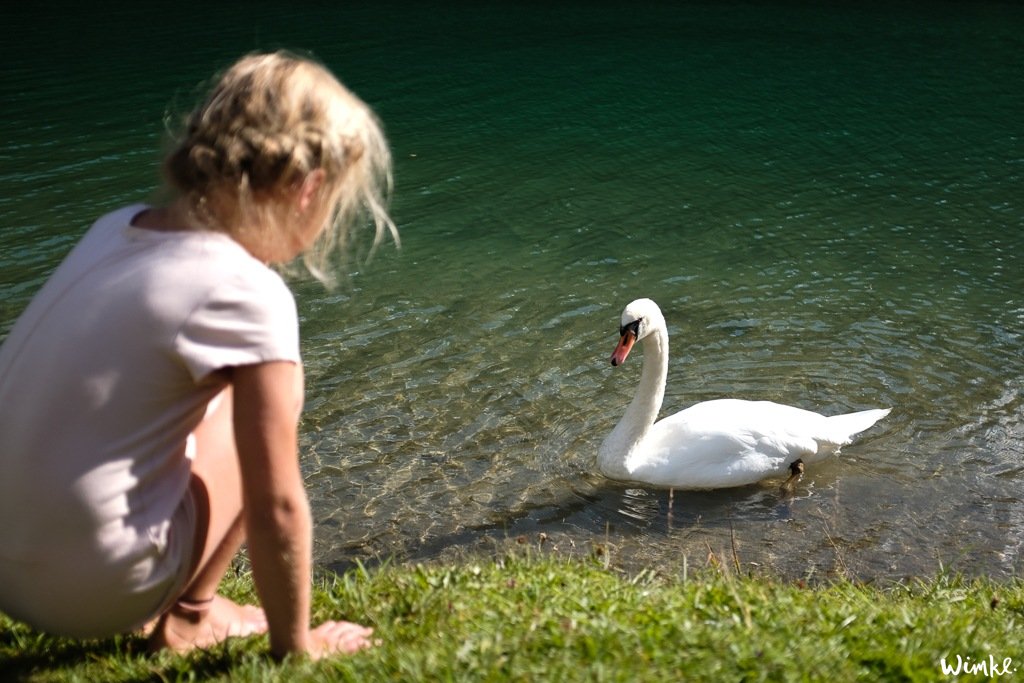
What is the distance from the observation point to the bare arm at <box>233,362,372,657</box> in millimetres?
2221

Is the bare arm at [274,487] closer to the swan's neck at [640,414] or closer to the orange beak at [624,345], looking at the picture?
the swan's neck at [640,414]

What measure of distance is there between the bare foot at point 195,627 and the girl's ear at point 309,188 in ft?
3.51

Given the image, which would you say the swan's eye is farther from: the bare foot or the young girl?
the young girl

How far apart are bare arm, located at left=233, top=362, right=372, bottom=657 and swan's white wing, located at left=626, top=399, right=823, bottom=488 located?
131 inches

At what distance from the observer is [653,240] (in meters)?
8.87

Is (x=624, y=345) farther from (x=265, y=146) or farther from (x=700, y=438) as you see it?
(x=265, y=146)

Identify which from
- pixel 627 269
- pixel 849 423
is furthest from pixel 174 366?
pixel 627 269

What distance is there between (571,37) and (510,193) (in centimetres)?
829

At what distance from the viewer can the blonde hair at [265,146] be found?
2254mm

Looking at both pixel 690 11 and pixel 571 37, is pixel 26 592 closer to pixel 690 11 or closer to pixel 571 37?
pixel 571 37

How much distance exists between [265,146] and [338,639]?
1256 mm

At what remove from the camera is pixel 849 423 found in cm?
580

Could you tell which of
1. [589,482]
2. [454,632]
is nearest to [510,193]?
[589,482]

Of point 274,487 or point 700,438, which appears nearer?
point 274,487
